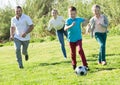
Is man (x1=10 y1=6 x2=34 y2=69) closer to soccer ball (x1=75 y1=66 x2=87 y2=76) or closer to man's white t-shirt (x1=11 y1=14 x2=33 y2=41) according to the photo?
man's white t-shirt (x1=11 y1=14 x2=33 y2=41)

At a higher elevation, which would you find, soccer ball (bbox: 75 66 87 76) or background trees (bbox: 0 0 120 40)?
soccer ball (bbox: 75 66 87 76)

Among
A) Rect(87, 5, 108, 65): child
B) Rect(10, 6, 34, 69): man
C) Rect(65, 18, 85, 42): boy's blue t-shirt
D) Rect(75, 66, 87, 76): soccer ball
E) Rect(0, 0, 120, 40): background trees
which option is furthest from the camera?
Rect(0, 0, 120, 40): background trees

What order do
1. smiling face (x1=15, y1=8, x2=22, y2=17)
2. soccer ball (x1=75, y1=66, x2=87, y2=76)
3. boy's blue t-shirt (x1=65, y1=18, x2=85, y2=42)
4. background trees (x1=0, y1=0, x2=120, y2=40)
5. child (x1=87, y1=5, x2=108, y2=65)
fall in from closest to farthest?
1. soccer ball (x1=75, y1=66, x2=87, y2=76)
2. boy's blue t-shirt (x1=65, y1=18, x2=85, y2=42)
3. child (x1=87, y1=5, x2=108, y2=65)
4. smiling face (x1=15, y1=8, x2=22, y2=17)
5. background trees (x1=0, y1=0, x2=120, y2=40)

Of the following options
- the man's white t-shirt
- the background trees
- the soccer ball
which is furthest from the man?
the background trees

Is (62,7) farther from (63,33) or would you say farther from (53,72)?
(53,72)

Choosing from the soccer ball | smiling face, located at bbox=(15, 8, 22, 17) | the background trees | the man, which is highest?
smiling face, located at bbox=(15, 8, 22, 17)

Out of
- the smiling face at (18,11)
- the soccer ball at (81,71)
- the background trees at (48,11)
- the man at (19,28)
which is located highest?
the smiling face at (18,11)

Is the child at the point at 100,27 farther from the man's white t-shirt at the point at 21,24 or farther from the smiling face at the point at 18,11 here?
the smiling face at the point at 18,11

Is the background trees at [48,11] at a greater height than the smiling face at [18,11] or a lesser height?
lesser

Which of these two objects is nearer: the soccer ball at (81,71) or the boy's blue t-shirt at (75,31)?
the soccer ball at (81,71)

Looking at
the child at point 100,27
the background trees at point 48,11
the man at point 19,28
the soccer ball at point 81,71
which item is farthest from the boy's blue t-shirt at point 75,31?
the background trees at point 48,11

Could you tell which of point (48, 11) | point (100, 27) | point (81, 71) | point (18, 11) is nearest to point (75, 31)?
point (100, 27)

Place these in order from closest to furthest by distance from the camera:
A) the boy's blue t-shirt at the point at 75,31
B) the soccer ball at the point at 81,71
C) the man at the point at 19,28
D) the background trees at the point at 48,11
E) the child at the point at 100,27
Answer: the soccer ball at the point at 81,71 → the boy's blue t-shirt at the point at 75,31 → the child at the point at 100,27 → the man at the point at 19,28 → the background trees at the point at 48,11

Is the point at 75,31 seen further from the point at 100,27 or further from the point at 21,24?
the point at 21,24
